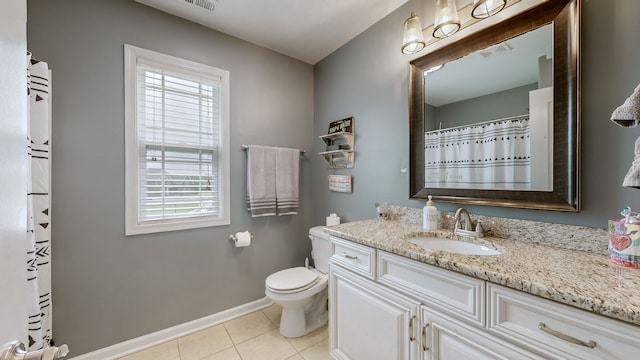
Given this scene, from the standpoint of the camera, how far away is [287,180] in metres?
2.35

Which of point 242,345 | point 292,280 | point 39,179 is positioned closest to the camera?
Result: point 39,179

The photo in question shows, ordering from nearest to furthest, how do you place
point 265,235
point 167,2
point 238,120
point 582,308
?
point 582,308, point 167,2, point 238,120, point 265,235

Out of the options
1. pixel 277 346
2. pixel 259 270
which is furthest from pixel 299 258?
pixel 277 346

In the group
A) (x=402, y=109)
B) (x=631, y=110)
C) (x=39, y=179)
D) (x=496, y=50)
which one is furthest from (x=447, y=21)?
(x=39, y=179)

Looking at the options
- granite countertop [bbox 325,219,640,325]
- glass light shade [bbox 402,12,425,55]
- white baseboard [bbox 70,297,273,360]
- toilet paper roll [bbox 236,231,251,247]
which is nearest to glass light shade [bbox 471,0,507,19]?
glass light shade [bbox 402,12,425,55]

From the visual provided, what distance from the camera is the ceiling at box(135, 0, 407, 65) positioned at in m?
1.74

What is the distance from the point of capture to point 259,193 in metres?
2.18

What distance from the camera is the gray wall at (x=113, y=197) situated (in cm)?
150

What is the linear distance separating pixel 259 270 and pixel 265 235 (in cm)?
33

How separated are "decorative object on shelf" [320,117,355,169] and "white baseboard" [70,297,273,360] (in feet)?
4.83

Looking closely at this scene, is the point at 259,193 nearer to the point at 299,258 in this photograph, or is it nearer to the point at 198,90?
the point at 299,258

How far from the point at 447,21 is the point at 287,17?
1.19 meters

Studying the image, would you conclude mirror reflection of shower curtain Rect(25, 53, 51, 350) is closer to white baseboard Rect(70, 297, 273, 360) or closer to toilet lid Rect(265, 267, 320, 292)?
white baseboard Rect(70, 297, 273, 360)

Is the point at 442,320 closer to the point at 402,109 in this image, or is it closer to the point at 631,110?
the point at 631,110
